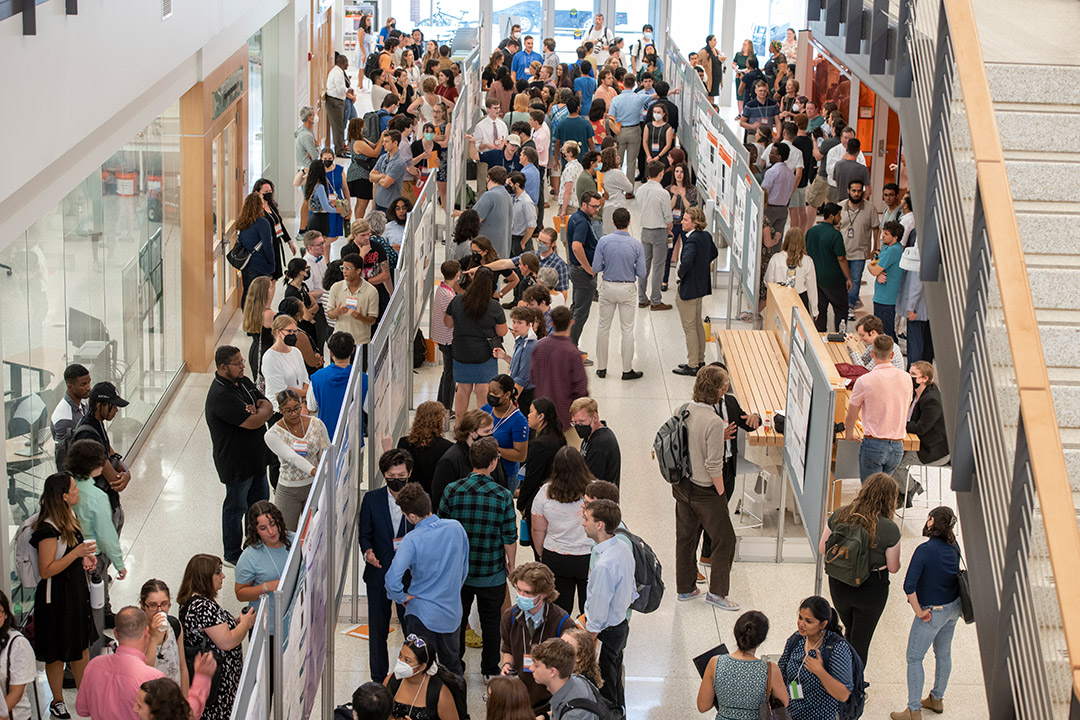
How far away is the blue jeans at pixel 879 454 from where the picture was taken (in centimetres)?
916

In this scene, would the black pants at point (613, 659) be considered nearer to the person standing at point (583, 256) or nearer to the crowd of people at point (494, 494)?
the crowd of people at point (494, 494)

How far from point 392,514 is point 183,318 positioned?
593cm

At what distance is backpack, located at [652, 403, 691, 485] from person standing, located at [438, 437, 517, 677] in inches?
53.7

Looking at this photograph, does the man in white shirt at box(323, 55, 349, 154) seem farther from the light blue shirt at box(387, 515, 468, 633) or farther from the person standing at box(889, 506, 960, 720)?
the person standing at box(889, 506, 960, 720)

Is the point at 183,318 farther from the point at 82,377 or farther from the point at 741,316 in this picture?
the point at 741,316

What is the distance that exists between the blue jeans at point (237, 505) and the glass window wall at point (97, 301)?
1199 millimetres

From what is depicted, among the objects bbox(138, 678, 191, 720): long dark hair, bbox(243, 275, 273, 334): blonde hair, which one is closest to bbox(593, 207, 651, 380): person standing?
bbox(243, 275, 273, 334): blonde hair

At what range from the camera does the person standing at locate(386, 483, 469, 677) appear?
6742 millimetres

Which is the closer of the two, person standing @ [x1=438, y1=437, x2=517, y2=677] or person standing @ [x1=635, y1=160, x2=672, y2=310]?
person standing @ [x1=438, y1=437, x2=517, y2=677]

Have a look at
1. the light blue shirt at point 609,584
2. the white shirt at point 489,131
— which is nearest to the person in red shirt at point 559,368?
the light blue shirt at point 609,584

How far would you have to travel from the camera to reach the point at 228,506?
876 centimetres

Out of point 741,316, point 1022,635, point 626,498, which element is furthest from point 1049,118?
point 741,316

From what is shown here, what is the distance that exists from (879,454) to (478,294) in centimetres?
333

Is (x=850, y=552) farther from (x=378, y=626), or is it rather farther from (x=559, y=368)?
(x=559, y=368)
